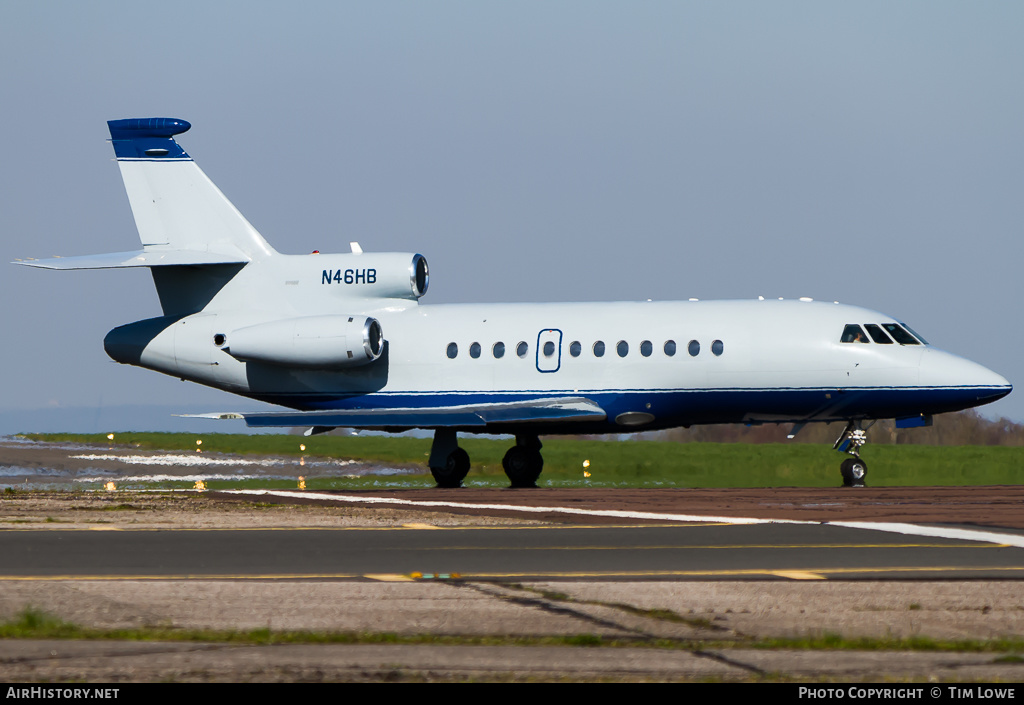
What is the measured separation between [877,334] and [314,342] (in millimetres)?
12072

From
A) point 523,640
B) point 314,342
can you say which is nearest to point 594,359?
point 314,342

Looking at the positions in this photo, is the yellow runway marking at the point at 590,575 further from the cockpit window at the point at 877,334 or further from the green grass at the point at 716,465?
the green grass at the point at 716,465

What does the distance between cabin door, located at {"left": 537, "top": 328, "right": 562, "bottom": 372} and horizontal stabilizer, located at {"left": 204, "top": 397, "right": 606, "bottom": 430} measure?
2.92ft

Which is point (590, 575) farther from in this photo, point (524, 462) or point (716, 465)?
point (716, 465)

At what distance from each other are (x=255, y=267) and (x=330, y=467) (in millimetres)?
9467

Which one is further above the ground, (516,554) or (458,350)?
(458,350)

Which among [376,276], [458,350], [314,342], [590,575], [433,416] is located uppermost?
[376,276]

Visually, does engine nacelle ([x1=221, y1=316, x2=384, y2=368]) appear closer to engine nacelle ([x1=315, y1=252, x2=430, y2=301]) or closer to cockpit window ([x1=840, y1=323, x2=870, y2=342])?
engine nacelle ([x1=315, y1=252, x2=430, y2=301])

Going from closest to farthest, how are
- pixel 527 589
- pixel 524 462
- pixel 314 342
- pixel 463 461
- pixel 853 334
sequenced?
pixel 527 589 → pixel 853 334 → pixel 463 461 → pixel 314 342 → pixel 524 462

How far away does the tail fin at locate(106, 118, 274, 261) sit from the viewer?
33781 millimetres

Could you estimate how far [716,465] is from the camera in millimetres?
33219

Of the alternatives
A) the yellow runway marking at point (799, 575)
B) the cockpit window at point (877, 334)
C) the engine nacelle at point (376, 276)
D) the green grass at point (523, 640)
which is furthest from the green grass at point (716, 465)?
the green grass at point (523, 640)

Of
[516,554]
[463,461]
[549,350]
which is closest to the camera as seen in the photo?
[516,554]

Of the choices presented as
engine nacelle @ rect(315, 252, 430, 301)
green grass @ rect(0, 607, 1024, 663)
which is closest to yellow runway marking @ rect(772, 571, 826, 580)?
green grass @ rect(0, 607, 1024, 663)
